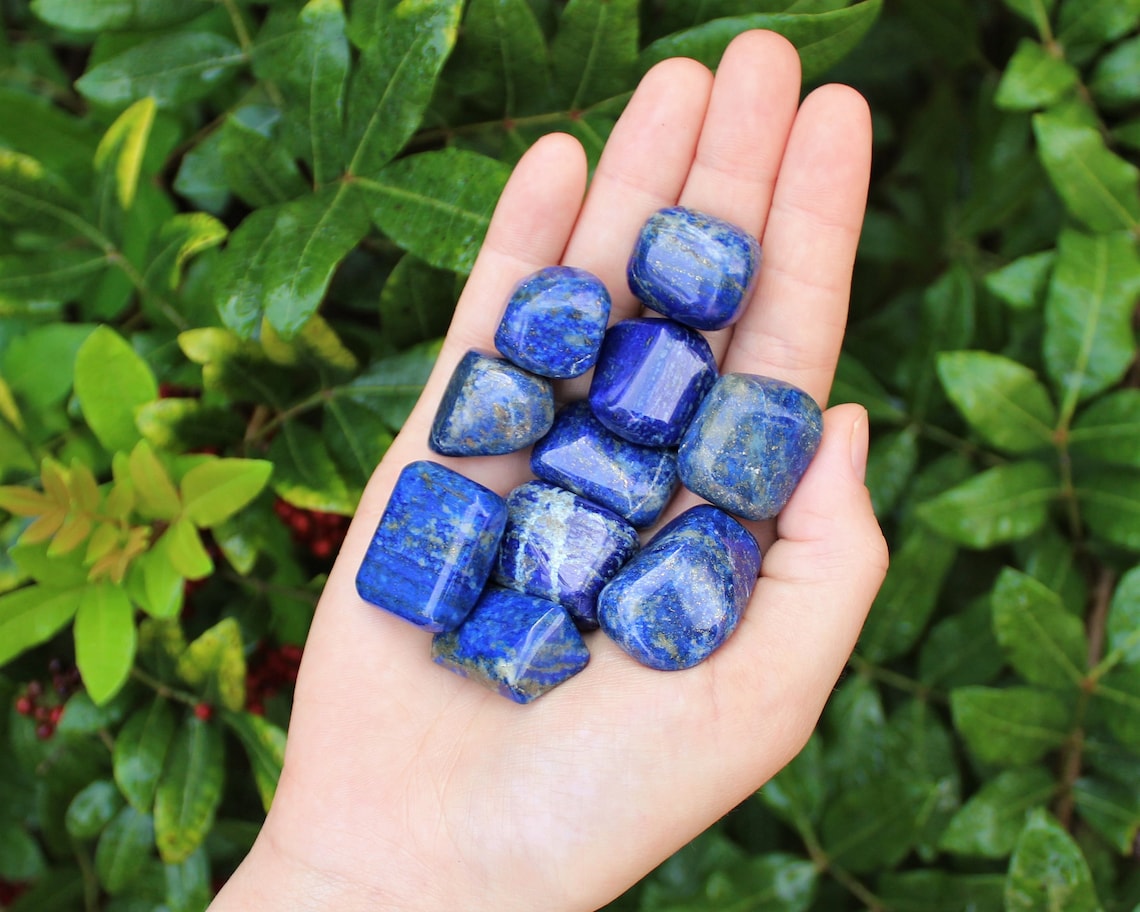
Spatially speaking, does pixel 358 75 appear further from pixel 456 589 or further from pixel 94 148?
pixel 456 589

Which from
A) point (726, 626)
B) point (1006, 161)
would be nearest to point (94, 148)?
point (726, 626)

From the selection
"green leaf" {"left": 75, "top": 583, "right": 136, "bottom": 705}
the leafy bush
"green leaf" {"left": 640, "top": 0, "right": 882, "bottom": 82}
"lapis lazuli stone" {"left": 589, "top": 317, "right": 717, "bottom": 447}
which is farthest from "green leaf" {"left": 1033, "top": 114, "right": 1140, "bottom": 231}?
"green leaf" {"left": 75, "top": 583, "right": 136, "bottom": 705}

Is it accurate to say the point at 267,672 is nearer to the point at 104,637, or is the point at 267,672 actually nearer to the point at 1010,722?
the point at 104,637

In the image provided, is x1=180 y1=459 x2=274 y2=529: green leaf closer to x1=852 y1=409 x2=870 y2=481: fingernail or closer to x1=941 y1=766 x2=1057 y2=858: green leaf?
x1=852 y1=409 x2=870 y2=481: fingernail

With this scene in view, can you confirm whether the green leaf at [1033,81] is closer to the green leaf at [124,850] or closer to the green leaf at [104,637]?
the green leaf at [104,637]

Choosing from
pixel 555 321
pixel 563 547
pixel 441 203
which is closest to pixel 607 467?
pixel 563 547

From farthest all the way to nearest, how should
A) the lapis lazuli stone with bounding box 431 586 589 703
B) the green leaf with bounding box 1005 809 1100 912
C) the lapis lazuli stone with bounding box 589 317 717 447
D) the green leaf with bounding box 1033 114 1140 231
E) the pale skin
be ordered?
the green leaf with bounding box 1033 114 1140 231 < the lapis lazuli stone with bounding box 589 317 717 447 < the green leaf with bounding box 1005 809 1100 912 < the lapis lazuli stone with bounding box 431 586 589 703 < the pale skin
